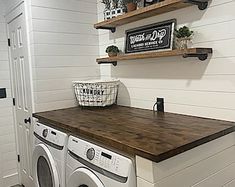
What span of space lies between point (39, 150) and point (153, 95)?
1.04m

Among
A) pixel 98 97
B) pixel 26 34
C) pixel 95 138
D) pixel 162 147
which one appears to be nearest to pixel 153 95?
pixel 98 97

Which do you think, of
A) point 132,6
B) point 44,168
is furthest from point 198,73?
point 44,168

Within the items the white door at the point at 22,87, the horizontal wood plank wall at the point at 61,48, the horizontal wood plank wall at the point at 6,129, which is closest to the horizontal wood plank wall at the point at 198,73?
the horizontal wood plank wall at the point at 61,48

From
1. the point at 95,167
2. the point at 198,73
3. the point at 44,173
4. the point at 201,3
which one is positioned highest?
the point at 201,3

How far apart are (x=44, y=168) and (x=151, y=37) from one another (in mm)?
1369

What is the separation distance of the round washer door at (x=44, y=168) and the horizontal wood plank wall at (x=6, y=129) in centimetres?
100

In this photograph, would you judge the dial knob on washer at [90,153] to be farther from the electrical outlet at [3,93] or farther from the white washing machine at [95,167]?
the electrical outlet at [3,93]

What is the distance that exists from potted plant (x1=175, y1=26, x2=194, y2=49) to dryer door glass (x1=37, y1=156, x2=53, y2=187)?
4.37ft

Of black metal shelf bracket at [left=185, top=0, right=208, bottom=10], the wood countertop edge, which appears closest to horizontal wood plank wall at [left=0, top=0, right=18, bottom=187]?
the wood countertop edge

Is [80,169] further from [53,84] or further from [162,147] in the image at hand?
[53,84]

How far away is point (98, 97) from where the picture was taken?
2160 millimetres

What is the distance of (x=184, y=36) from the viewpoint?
5.28 feet

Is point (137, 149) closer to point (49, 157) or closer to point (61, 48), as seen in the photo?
point (49, 157)

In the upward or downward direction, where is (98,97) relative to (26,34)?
downward
